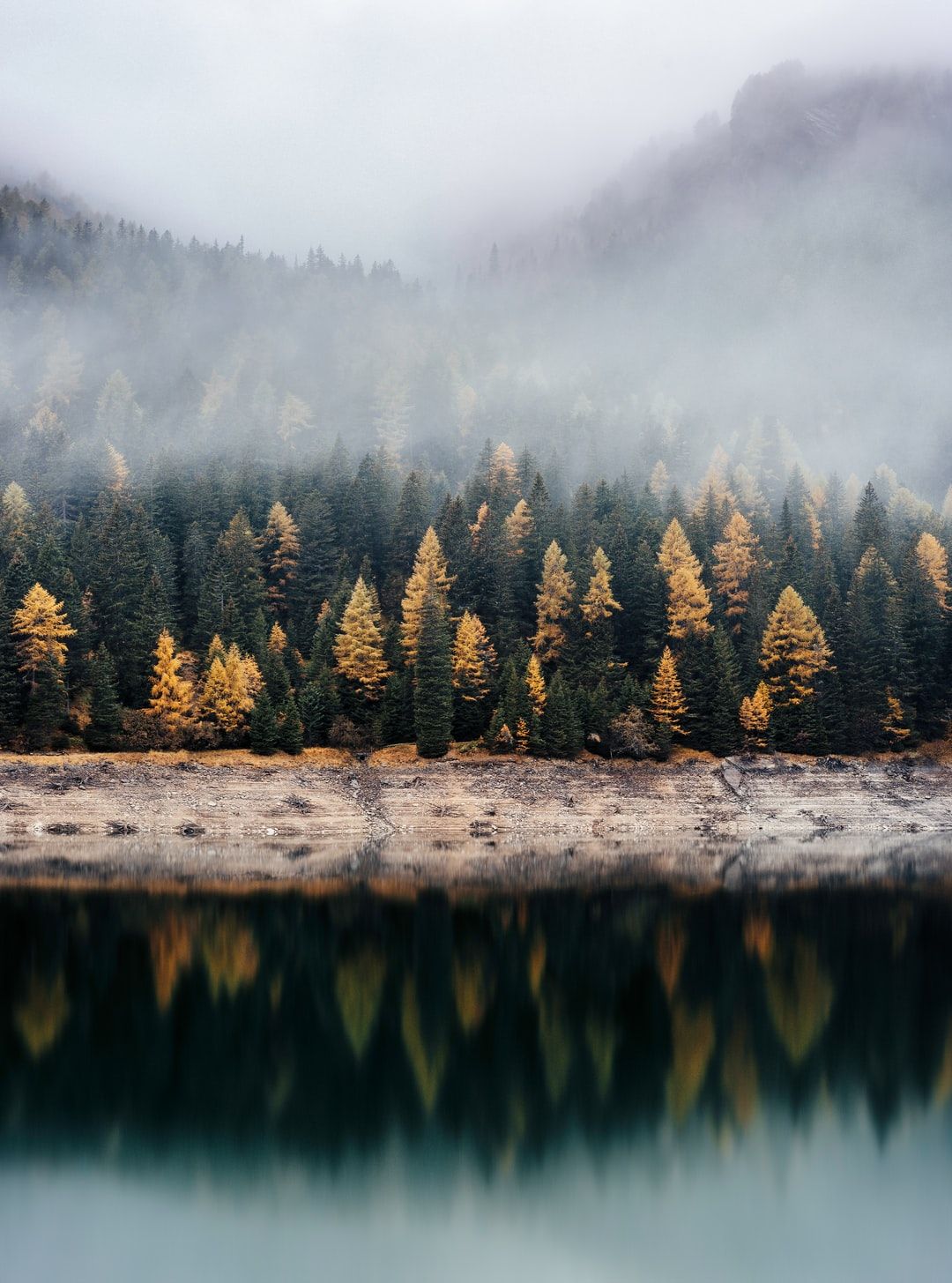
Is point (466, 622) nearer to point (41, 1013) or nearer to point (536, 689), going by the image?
point (536, 689)

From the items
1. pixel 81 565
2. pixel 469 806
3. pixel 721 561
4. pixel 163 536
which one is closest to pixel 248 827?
pixel 469 806

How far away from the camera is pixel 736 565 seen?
9706 centimetres

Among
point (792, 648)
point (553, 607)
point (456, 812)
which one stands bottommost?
point (456, 812)

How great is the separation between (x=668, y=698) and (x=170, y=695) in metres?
36.7

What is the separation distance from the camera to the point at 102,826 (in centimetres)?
6462

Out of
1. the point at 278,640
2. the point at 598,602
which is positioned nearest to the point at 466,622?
the point at 598,602

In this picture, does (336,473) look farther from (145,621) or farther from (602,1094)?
(602,1094)

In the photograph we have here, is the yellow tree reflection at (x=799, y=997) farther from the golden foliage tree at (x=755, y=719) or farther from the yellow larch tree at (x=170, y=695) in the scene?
the yellow larch tree at (x=170, y=695)

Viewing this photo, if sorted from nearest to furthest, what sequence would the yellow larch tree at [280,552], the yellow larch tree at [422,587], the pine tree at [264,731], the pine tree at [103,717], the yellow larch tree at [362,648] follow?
the pine tree at [103,717] < the pine tree at [264,731] < the yellow larch tree at [362,648] < the yellow larch tree at [422,587] < the yellow larch tree at [280,552]

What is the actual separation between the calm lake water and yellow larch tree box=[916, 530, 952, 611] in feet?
206

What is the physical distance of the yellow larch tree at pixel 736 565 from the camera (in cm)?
9612

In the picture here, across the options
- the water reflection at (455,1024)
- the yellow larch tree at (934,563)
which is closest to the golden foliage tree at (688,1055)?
the water reflection at (455,1024)

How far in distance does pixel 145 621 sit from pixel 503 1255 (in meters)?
71.9

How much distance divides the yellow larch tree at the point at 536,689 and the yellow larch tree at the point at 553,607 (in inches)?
327
